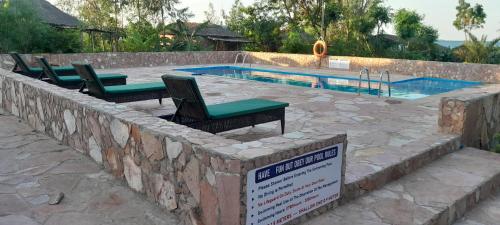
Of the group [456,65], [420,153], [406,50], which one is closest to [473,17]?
[406,50]

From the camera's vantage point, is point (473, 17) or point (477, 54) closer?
point (477, 54)

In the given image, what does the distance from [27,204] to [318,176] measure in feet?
8.01

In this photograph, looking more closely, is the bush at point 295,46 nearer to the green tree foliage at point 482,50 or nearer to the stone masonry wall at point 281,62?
the stone masonry wall at point 281,62

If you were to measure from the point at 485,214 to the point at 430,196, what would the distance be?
0.59 metres

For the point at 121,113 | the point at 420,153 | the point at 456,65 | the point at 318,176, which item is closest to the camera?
the point at 318,176

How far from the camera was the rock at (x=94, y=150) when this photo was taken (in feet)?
14.1

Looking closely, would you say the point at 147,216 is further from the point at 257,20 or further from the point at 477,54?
the point at 257,20

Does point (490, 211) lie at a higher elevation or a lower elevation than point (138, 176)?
lower

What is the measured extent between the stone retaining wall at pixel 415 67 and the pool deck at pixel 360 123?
17.2 feet

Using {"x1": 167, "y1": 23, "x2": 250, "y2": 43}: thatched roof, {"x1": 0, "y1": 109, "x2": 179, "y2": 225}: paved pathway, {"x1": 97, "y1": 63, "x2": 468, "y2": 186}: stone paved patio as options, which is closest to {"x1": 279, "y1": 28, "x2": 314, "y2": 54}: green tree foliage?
{"x1": 167, "y1": 23, "x2": 250, "y2": 43}: thatched roof

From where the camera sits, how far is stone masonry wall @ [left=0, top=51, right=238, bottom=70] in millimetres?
14984

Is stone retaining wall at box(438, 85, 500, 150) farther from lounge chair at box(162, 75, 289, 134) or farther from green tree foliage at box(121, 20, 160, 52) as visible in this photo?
green tree foliage at box(121, 20, 160, 52)

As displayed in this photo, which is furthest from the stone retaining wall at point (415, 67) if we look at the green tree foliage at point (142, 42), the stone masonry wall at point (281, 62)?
the green tree foliage at point (142, 42)

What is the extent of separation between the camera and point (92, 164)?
174 inches
